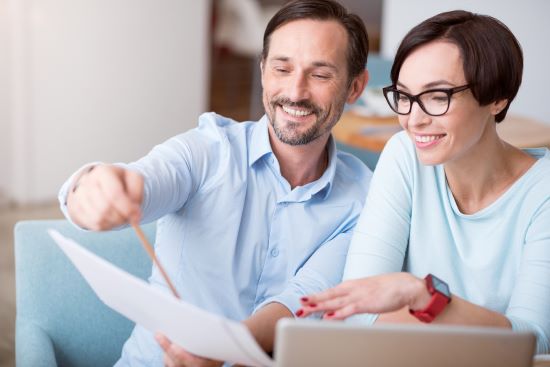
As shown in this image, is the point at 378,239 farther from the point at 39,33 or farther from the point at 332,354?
the point at 39,33

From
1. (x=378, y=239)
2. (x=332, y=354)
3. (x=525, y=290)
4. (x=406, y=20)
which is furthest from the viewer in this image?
(x=406, y=20)

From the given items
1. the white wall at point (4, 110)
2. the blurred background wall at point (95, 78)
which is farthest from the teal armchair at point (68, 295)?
the white wall at point (4, 110)

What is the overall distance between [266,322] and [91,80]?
3.17 m

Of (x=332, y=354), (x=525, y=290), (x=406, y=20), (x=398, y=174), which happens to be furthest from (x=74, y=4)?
(x=332, y=354)

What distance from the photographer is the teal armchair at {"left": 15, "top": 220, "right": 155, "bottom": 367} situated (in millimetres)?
1769

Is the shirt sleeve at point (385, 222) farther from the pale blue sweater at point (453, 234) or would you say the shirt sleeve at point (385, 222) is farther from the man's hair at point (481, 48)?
the man's hair at point (481, 48)

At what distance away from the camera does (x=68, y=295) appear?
180 centimetres

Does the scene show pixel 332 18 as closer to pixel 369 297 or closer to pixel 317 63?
pixel 317 63

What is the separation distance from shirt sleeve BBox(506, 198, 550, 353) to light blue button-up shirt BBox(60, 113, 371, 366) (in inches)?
15.1

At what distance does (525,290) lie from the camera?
4.77ft

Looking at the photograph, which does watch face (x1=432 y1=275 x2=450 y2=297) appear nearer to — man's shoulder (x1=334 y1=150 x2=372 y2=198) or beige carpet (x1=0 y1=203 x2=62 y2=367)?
man's shoulder (x1=334 y1=150 x2=372 y2=198)

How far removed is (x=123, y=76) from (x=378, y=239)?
10.6 feet

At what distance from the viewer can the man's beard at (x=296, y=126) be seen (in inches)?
68.0

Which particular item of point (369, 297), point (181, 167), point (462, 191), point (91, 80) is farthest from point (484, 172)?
point (91, 80)
